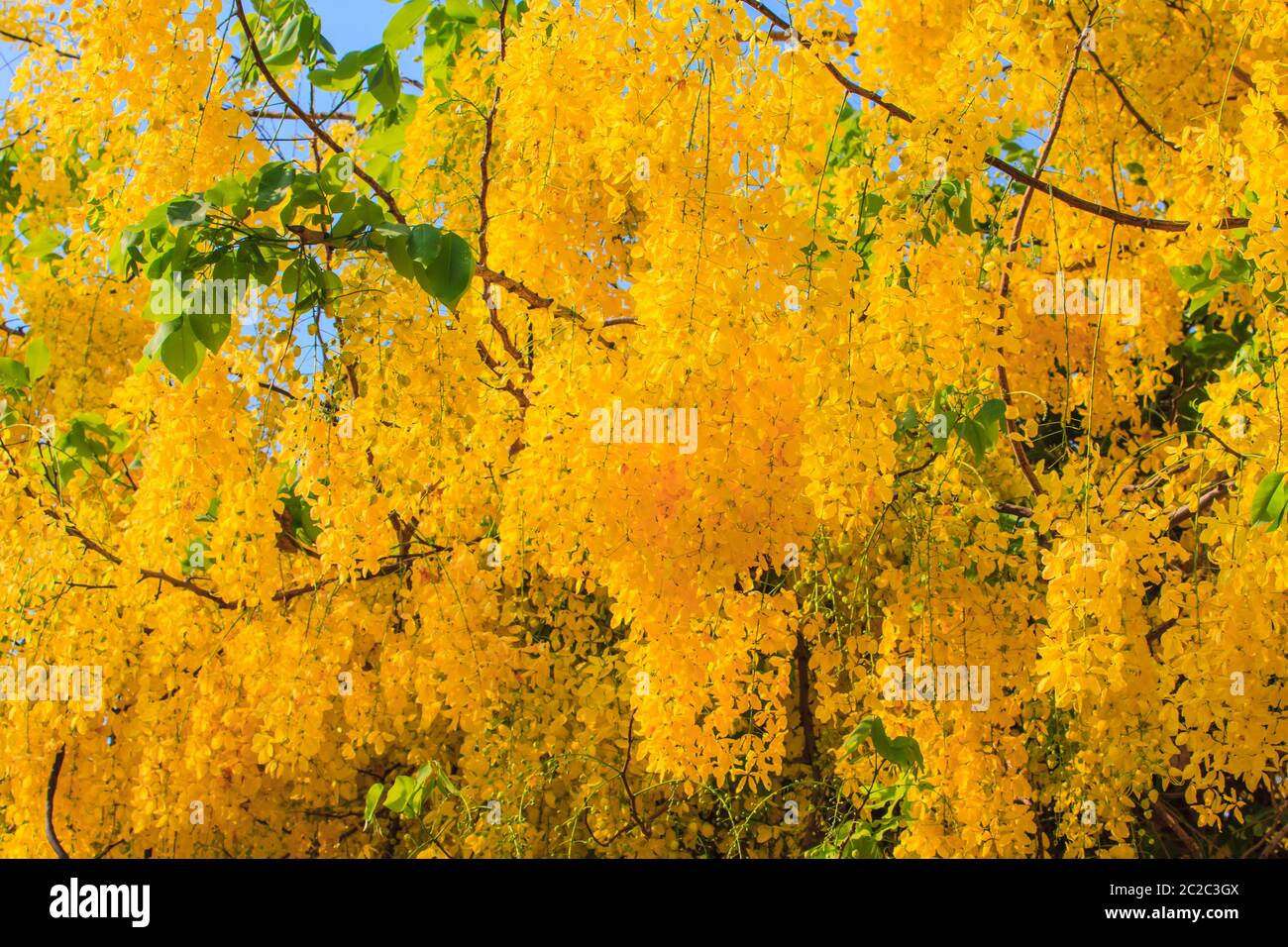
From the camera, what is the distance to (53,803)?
3555 mm

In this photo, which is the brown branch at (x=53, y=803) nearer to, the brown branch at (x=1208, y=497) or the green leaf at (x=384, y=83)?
the green leaf at (x=384, y=83)

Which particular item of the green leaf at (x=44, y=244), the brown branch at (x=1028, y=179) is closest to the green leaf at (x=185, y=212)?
the brown branch at (x=1028, y=179)

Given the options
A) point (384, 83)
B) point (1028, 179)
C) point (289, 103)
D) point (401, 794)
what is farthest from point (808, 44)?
point (401, 794)

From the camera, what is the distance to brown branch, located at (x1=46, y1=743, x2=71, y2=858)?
3.46m

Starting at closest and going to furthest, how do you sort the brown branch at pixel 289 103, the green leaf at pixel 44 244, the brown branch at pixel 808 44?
1. the brown branch at pixel 289 103
2. the brown branch at pixel 808 44
3. the green leaf at pixel 44 244

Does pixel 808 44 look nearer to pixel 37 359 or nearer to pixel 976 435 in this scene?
pixel 976 435

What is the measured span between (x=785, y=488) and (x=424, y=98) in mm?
1869

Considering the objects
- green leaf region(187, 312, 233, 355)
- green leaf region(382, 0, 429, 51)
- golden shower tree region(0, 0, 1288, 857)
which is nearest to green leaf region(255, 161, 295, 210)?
golden shower tree region(0, 0, 1288, 857)

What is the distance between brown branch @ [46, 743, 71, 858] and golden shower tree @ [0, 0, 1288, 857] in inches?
0.6

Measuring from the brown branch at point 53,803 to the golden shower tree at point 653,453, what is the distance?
0.02m

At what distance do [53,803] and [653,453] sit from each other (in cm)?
226

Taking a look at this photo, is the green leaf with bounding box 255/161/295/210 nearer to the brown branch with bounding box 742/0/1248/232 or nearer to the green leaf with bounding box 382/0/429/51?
the green leaf with bounding box 382/0/429/51

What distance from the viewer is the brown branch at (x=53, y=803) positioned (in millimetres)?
3456
